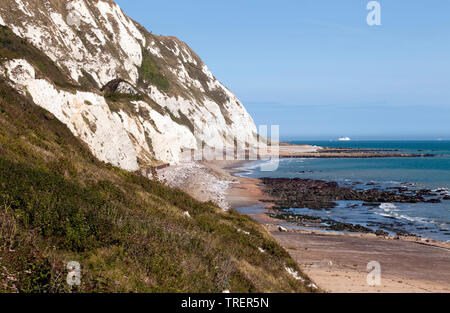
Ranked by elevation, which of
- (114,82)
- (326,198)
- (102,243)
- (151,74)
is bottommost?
(326,198)

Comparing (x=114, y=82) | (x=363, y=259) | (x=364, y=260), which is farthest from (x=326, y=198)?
(x=114, y=82)

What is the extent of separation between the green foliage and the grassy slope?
9078cm

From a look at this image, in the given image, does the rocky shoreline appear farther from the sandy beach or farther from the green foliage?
the green foliage

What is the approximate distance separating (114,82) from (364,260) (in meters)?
61.2

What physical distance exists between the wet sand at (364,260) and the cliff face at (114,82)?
19354 millimetres

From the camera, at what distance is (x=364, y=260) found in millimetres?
20312

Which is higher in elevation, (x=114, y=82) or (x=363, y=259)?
(x=114, y=82)

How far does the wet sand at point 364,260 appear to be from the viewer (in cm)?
1655

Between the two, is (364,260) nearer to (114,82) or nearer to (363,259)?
(363,259)

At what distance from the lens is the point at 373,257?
→ 827 inches

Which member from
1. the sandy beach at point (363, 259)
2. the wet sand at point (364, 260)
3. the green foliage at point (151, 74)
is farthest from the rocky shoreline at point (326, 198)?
the green foliage at point (151, 74)

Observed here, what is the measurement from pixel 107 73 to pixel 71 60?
51.3 feet

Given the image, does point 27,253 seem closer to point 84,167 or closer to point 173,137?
point 84,167
